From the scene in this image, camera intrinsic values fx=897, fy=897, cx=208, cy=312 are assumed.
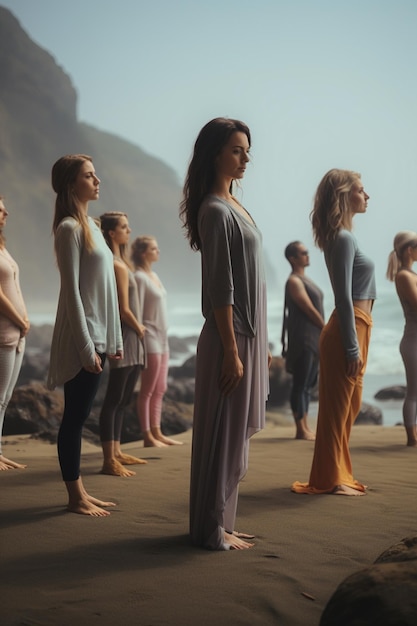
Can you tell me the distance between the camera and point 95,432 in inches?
350

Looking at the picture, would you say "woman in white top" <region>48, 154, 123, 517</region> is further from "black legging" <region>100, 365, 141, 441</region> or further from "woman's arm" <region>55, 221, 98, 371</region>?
"black legging" <region>100, 365, 141, 441</region>

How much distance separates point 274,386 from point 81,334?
8.64 m

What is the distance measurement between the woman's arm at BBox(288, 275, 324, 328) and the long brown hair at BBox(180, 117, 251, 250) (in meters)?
3.98

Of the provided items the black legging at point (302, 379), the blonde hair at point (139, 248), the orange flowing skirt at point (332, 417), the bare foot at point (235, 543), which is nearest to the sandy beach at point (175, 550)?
the bare foot at point (235, 543)

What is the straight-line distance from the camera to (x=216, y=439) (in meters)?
3.67

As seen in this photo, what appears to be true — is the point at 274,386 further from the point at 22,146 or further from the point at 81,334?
the point at 22,146

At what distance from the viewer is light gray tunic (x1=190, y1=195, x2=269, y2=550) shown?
11.9 ft

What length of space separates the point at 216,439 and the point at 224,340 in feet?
1.34

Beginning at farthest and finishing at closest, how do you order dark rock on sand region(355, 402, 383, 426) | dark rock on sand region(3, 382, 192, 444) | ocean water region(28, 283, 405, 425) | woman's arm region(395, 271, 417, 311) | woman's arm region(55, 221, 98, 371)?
ocean water region(28, 283, 405, 425) < dark rock on sand region(355, 402, 383, 426) < dark rock on sand region(3, 382, 192, 444) < woman's arm region(395, 271, 417, 311) < woman's arm region(55, 221, 98, 371)

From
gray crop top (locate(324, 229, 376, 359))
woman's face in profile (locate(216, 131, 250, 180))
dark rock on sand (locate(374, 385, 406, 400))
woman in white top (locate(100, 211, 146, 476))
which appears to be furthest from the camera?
dark rock on sand (locate(374, 385, 406, 400))

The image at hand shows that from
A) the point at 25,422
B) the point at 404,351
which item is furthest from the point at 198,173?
the point at 25,422

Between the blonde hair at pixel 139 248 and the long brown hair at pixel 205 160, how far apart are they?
3405 millimetres

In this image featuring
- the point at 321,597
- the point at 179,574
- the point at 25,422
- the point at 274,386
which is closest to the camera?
Answer: the point at 321,597

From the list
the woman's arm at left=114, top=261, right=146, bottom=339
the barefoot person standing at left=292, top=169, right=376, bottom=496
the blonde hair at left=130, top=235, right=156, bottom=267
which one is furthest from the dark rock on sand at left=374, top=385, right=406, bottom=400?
the barefoot person standing at left=292, top=169, right=376, bottom=496
